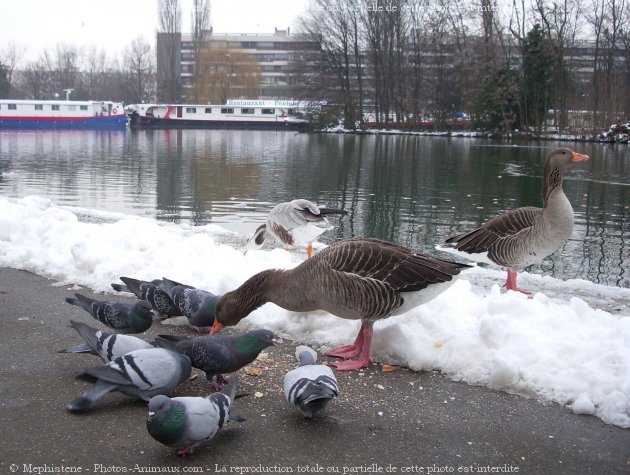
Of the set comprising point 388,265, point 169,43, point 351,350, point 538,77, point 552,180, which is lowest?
point 351,350

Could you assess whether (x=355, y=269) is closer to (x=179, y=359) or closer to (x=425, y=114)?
(x=179, y=359)

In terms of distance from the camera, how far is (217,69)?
85.0 m

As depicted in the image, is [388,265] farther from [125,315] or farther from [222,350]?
[125,315]

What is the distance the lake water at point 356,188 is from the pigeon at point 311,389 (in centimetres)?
698

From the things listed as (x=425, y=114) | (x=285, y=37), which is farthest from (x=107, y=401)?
(x=285, y=37)

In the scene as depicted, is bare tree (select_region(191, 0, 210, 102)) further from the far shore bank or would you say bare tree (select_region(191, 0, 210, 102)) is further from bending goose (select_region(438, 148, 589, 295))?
bending goose (select_region(438, 148, 589, 295))

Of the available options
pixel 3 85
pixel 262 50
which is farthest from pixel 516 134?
pixel 262 50

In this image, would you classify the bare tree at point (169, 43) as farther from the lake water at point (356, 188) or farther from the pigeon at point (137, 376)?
the pigeon at point (137, 376)

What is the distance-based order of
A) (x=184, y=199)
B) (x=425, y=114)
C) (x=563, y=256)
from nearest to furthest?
(x=563, y=256) → (x=184, y=199) → (x=425, y=114)

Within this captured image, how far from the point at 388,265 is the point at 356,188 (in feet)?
54.8

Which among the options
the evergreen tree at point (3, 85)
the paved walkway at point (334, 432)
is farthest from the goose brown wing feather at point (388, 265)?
the evergreen tree at point (3, 85)

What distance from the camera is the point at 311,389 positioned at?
3.67 m

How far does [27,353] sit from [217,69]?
84449 mm

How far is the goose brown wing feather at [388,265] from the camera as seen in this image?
4.55m
